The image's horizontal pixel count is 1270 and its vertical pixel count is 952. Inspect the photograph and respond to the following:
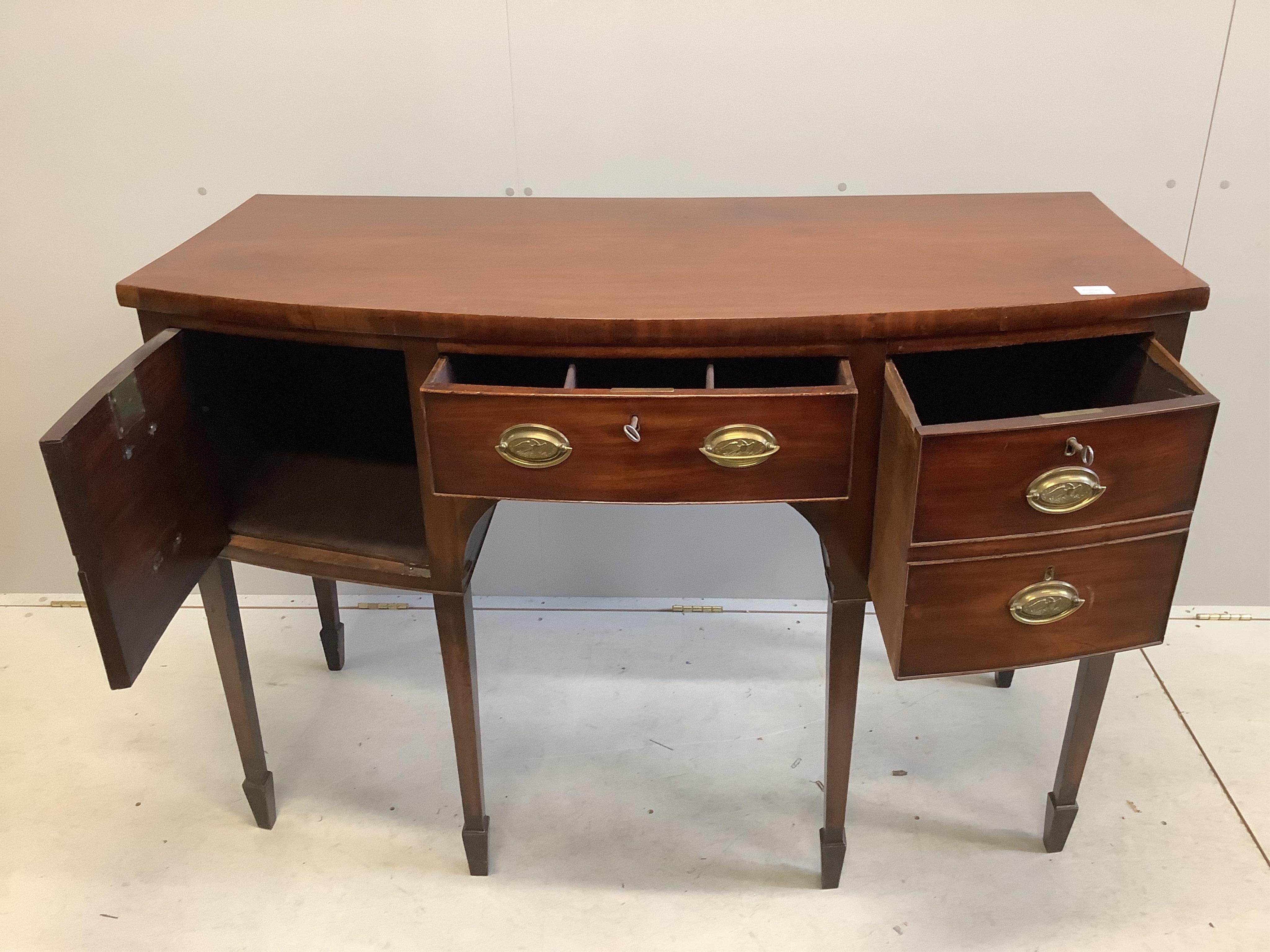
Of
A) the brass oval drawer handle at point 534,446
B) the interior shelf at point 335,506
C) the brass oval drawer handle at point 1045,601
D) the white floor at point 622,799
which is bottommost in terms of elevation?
the white floor at point 622,799

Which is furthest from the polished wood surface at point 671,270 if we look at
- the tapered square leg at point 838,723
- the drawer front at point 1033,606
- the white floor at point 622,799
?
the white floor at point 622,799

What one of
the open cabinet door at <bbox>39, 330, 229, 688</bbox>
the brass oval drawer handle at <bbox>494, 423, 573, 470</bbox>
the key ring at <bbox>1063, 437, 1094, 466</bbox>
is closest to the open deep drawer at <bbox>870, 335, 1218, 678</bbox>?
the key ring at <bbox>1063, 437, 1094, 466</bbox>

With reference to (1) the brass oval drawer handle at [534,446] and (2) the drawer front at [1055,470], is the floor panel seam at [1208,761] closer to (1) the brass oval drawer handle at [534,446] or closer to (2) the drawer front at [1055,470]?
(2) the drawer front at [1055,470]

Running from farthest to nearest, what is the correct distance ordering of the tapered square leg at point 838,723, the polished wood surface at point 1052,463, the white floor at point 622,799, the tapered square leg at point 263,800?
the tapered square leg at point 263,800, the white floor at point 622,799, the tapered square leg at point 838,723, the polished wood surface at point 1052,463

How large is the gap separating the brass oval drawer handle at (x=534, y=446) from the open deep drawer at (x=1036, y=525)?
0.32 m

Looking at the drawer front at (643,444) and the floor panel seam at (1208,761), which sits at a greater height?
the drawer front at (643,444)

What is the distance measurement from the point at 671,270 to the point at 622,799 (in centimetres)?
76

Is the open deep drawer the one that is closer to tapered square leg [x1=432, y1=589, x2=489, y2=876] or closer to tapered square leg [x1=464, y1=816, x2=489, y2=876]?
tapered square leg [x1=432, y1=589, x2=489, y2=876]

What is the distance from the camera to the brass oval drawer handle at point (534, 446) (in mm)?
969

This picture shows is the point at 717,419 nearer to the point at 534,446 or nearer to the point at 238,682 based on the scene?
the point at 534,446

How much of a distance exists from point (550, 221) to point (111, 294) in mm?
823

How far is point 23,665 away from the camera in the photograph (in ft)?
5.67

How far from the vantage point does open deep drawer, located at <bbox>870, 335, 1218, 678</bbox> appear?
91 cm

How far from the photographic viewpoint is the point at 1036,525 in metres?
0.96
